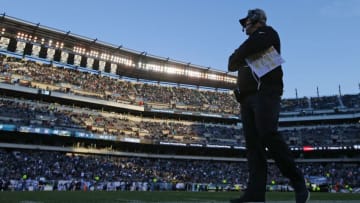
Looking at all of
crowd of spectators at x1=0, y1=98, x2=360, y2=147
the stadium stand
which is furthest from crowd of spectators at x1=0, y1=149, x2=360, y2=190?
crowd of spectators at x1=0, y1=98, x2=360, y2=147

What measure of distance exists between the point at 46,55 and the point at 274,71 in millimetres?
57289

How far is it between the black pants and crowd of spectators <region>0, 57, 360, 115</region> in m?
51.6

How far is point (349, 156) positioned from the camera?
6347 cm

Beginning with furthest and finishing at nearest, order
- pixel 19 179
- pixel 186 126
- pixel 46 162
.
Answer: pixel 186 126 → pixel 46 162 → pixel 19 179

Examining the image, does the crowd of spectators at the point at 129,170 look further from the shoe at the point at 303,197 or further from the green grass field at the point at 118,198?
the shoe at the point at 303,197

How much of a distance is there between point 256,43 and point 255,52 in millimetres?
116

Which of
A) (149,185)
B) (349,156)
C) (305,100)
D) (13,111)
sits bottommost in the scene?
(149,185)

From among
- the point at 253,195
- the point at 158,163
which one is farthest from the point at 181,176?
the point at 253,195

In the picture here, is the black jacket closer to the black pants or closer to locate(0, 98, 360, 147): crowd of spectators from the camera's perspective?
the black pants

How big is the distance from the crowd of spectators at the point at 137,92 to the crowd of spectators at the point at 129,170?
431 inches

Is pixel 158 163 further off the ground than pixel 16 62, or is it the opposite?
pixel 16 62

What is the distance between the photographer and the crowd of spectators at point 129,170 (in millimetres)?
38406

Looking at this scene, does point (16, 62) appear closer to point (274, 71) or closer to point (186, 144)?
point (186, 144)

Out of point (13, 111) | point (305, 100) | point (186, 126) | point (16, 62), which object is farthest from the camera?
point (305, 100)
